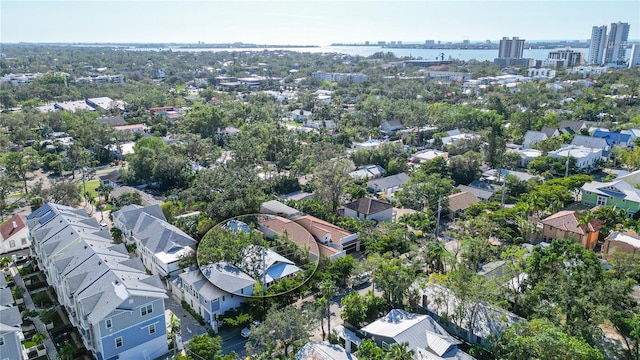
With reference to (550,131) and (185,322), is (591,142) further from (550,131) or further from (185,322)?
(185,322)

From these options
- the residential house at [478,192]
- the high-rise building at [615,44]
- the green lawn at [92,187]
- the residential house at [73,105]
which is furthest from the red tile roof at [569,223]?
the high-rise building at [615,44]

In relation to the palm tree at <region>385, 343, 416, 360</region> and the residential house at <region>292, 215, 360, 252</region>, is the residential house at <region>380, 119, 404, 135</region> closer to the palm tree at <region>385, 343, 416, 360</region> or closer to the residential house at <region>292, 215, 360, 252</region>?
the residential house at <region>292, 215, 360, 252</region>

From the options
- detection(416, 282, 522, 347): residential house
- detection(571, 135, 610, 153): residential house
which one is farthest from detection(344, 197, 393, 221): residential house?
detection(571, 135, 610, 153): residential house

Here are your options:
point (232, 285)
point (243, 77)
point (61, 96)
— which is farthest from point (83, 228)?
point (243, 77)

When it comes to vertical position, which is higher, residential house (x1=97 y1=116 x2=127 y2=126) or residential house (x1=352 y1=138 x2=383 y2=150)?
residential house (x1=97 y1=116 x2=127 y2=126)

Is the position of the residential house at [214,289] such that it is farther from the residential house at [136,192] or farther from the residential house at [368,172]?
the residential house at [368,172]

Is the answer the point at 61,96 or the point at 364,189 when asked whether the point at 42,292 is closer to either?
the point at 364,189
